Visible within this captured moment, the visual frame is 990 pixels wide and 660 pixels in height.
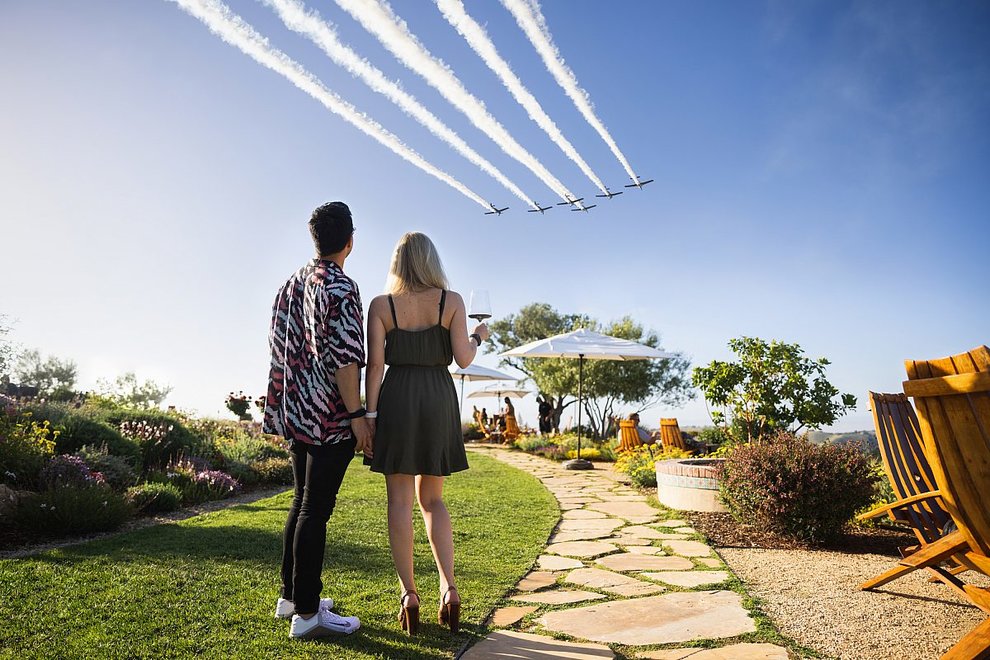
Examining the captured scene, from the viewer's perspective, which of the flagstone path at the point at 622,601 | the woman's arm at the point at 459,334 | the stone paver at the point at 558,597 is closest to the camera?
the flagstone path at the point at 622,601

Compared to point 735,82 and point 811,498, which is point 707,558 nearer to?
point 811,498

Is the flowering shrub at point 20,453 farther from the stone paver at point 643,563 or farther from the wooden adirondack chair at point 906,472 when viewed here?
the wooden adirondack chair at point 906,472

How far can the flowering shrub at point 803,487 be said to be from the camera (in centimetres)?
500

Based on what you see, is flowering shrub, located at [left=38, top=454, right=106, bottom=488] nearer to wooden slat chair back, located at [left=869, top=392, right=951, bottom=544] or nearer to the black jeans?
the black jeans

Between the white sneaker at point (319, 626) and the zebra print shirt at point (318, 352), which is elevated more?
the zebra print shirt at point (318, 352)

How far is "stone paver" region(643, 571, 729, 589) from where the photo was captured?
3.83m

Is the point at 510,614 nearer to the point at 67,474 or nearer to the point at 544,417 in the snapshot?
the point at 67,474

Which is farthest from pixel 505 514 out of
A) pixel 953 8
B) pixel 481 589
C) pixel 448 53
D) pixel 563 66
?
pixel 953 8

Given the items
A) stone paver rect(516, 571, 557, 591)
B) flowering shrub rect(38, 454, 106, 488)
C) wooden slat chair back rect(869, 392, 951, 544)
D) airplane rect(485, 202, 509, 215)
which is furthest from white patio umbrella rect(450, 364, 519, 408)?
wooden slat chair back rect(869, 392, 951, 544)

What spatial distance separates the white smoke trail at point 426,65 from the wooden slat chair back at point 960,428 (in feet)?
35.8

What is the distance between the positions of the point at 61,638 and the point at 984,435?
3.73m

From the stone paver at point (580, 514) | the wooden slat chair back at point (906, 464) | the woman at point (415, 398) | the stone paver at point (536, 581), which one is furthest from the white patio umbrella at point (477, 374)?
the woman at point (415, 398)

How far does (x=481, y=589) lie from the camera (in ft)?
12.0

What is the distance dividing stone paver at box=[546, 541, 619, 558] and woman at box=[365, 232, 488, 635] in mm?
2005
